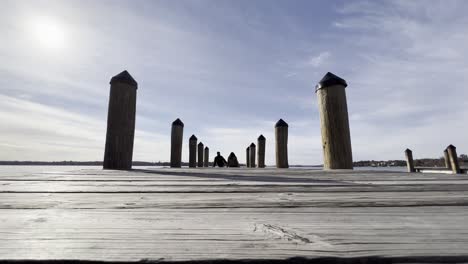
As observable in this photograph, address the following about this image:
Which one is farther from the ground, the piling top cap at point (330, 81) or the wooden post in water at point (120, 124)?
the piling top cap at point (330, 81)

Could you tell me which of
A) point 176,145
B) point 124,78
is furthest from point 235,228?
point 176,145

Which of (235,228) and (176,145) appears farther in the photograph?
(176,145)

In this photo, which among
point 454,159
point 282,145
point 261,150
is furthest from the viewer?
point 454,159

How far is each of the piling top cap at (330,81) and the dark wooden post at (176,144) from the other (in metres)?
6.48

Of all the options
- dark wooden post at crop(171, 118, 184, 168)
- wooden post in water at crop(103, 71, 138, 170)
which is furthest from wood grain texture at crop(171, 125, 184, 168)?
wooden post in water at crop(103, 71, 138, 170)

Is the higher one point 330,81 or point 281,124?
point 281,124

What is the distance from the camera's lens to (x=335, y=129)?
4152 millimetres

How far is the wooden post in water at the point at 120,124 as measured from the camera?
4.35m

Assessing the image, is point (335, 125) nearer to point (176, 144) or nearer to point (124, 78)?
point (124, 78)

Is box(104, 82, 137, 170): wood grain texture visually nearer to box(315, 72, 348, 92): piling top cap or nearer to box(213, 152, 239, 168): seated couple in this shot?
box(315, 72, 348, 92): piling top cap

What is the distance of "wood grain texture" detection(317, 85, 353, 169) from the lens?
415 cm

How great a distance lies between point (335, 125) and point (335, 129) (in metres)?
0.06

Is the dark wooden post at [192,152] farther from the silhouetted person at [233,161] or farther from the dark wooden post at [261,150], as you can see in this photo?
the silhouetted person at [233,161]

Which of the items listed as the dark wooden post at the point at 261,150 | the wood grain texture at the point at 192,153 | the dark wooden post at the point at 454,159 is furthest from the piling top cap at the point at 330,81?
the dark wooden post at the point at 454,159
